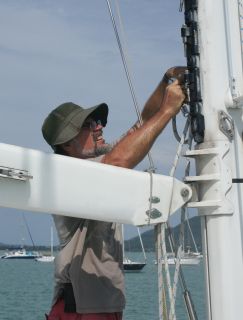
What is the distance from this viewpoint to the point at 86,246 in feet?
10.7

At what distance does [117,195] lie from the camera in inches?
112

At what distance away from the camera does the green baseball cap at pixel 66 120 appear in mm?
3332

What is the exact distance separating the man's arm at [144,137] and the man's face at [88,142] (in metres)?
0.36

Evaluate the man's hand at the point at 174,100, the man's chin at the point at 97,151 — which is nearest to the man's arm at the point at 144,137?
the man's hand at the point at 174,100

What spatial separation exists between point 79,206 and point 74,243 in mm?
531

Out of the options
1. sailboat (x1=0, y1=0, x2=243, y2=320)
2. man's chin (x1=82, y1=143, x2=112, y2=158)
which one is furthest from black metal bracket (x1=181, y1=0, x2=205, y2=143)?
man's chin (x1=82, y1=143, x2=112, y2=158)

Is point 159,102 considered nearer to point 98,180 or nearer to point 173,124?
point 173,124

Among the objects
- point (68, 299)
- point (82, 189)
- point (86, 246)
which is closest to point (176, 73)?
point (82, 189)

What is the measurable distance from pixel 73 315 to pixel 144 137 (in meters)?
0.92

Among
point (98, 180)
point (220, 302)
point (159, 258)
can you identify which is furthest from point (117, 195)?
point (220, 302)

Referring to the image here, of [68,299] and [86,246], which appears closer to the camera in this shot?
[86,246]

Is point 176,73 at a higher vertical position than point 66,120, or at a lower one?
higher

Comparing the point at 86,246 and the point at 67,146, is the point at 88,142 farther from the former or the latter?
the point at 86,246

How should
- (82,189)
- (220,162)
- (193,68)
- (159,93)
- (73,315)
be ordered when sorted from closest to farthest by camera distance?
(82,189)
(220,162)
(193,68)
(73,315)
(159,93)
